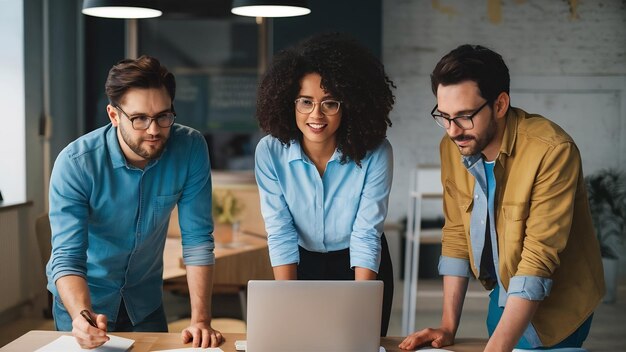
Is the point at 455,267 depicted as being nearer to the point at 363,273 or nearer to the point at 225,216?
the point at 363,273

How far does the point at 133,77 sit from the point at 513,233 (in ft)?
3.87

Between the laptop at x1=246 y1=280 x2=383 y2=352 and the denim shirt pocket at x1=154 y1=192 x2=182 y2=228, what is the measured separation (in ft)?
2.21

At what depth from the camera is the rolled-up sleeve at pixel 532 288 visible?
2059 millimetres

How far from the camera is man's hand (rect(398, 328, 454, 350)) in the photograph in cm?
225

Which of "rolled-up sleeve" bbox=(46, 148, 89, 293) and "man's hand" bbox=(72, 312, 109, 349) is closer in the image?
"man's hand" bbox=(72, 312, 109, 349)

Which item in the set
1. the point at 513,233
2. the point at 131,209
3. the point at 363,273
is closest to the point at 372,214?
the point at 363,273

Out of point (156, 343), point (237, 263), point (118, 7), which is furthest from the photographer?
point (237, 263)

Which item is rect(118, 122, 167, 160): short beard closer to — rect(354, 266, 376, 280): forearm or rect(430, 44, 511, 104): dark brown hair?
rect(354, 266, 376, 280): forearm

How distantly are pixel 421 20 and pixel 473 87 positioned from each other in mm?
5726

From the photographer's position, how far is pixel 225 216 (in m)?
4.75

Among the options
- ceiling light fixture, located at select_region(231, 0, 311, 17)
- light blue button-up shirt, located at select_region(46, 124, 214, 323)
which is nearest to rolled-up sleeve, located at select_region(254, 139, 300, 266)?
light blue button-up shirt, located at select_region(46, 124, 214, 323)

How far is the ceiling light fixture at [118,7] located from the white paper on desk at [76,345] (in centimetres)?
134

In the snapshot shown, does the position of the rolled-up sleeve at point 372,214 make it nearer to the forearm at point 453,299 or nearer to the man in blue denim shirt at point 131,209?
the forearm at point 453,299

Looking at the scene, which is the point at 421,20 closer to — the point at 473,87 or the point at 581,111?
the point at 581,111
